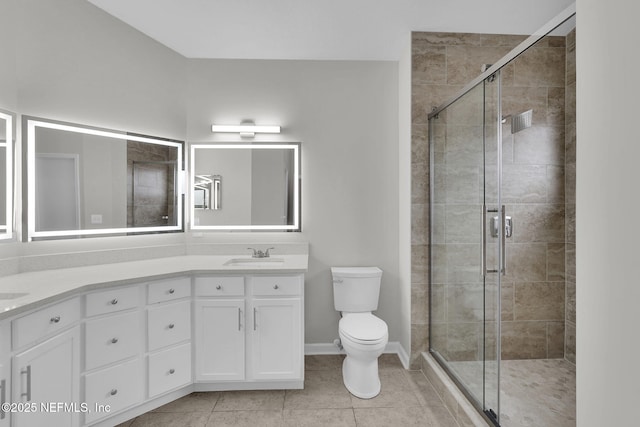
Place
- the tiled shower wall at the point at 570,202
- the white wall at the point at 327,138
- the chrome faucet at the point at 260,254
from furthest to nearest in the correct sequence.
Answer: the white wall at the point at 327,138
the chrome faucet at the point at 260,254
the tiled shower wall at the point at 570,202

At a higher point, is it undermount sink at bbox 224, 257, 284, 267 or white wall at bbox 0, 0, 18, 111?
white wall at bbox 0, 0, 18, 111

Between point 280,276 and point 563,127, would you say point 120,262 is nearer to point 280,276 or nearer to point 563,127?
point 280,276

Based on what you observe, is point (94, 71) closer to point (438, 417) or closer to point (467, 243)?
point (467, 243)

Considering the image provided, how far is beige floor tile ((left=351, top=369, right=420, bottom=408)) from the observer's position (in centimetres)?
207

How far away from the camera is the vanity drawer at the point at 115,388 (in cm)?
171

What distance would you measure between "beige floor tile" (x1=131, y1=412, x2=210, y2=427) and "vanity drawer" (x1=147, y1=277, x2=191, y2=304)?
72 cm

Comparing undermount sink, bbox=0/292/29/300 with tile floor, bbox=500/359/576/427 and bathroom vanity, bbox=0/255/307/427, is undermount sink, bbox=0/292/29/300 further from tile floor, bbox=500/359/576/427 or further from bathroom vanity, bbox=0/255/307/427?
tile floor, bbox=500/359/576/427

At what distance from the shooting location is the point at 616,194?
83 cm

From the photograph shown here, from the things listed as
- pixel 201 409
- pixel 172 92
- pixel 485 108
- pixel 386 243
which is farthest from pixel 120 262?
pixel 485 108

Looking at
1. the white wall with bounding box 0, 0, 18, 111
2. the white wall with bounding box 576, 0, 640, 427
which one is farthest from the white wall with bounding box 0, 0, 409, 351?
the white wall with bounding box 576, 0, 640, 427

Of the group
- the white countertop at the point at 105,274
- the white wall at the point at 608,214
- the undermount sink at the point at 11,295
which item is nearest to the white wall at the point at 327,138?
the white countertop at the point at 105,274

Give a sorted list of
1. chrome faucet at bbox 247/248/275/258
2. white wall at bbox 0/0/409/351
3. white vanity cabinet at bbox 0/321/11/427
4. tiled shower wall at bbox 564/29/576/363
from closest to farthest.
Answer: white vanity cabinet at bbox 0/321/11/427, tiled shower wall at bbox 564/29/576/363, chrome faucet at bbox 247/248/275/258, white wall at bbox 0/0/409/351

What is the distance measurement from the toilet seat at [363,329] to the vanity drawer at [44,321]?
1581 mm

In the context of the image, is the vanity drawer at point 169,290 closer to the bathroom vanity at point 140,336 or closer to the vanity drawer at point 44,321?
the bathroom vanity at point 140,336
